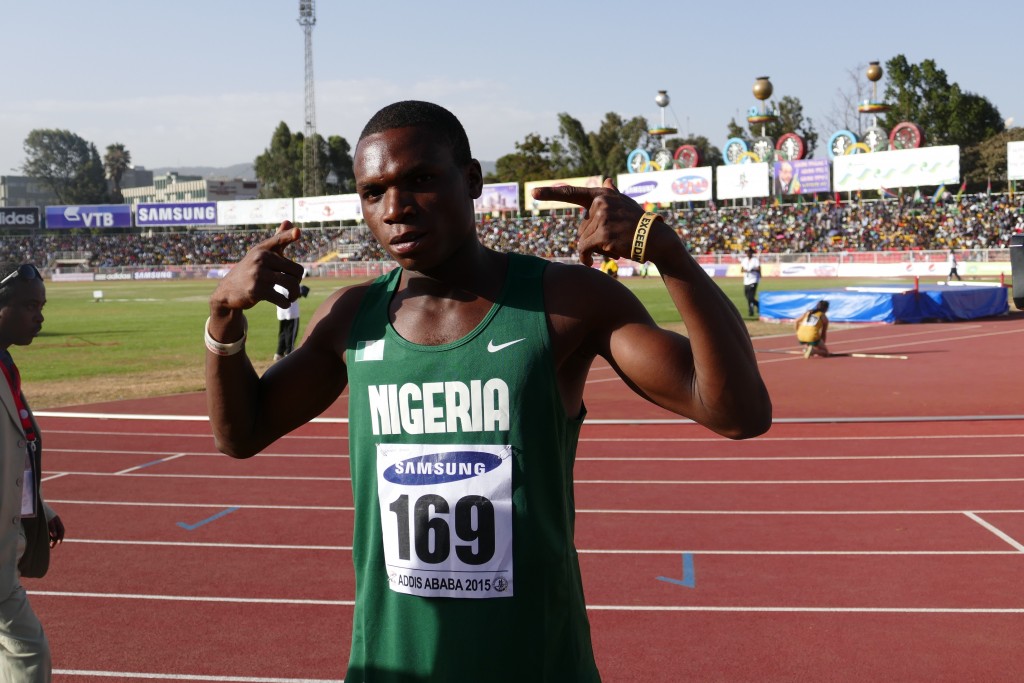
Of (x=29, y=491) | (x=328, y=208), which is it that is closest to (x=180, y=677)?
(x=29, y=491)

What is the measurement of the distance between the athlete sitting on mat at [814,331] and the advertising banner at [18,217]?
79.9 meters

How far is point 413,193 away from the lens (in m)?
1.91

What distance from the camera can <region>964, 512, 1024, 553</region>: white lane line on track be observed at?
20.7 ft

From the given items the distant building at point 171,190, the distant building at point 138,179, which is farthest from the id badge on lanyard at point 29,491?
the distant building at point 138,179

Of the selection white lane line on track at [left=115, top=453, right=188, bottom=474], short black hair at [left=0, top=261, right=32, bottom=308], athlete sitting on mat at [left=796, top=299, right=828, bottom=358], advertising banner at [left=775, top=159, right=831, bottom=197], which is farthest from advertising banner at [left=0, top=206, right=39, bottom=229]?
short black hair at [left=0, top=261, right=32, bottom=308]

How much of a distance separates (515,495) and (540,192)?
605 millimetres

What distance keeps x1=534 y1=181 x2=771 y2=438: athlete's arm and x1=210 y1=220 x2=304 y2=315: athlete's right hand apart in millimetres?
508

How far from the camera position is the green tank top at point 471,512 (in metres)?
1.85

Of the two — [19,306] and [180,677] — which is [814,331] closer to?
[180,677]

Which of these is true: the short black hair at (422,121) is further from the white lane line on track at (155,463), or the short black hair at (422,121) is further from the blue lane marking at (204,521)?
the white lane line on track at (155,463)

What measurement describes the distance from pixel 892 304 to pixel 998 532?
17413 millimetres

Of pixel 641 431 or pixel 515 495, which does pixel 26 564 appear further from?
pixel 641 431

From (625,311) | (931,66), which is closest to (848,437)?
(625,311)

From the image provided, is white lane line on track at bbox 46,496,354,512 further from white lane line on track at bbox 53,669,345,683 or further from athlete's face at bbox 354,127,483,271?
athlete's face at bbox 354,127,483,271
